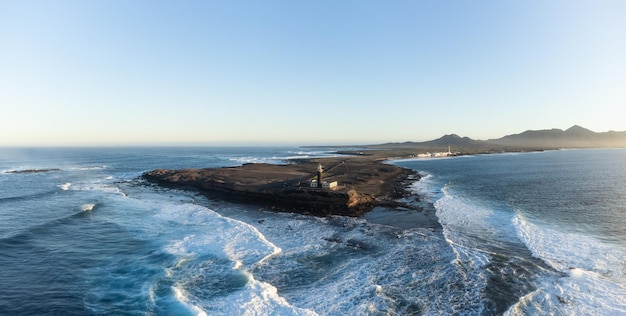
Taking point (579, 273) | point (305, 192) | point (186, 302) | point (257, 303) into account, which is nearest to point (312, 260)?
point (257, 303)

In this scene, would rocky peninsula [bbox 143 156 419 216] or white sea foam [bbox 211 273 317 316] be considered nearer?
white sea foam [bbox 211 273 317 316]

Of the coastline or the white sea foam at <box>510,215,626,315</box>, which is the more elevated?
the coastline

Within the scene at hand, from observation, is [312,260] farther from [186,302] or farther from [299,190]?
[299,190]

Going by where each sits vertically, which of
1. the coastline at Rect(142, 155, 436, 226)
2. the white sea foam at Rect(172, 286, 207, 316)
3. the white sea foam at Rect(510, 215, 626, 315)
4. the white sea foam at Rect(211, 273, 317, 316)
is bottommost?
the white sea foam at Rect(211, 273, 317, 316)

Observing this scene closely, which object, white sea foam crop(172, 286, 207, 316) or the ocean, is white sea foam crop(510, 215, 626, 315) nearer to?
the ocean

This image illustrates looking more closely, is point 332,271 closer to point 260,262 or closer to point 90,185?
point 260,262

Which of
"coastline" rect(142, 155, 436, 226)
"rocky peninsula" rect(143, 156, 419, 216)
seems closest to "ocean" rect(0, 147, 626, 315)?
"coastline" rect(142, 155, 436, 226)

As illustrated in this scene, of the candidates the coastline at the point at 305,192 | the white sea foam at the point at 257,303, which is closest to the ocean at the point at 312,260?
the white sea foam at the point at 257,303
